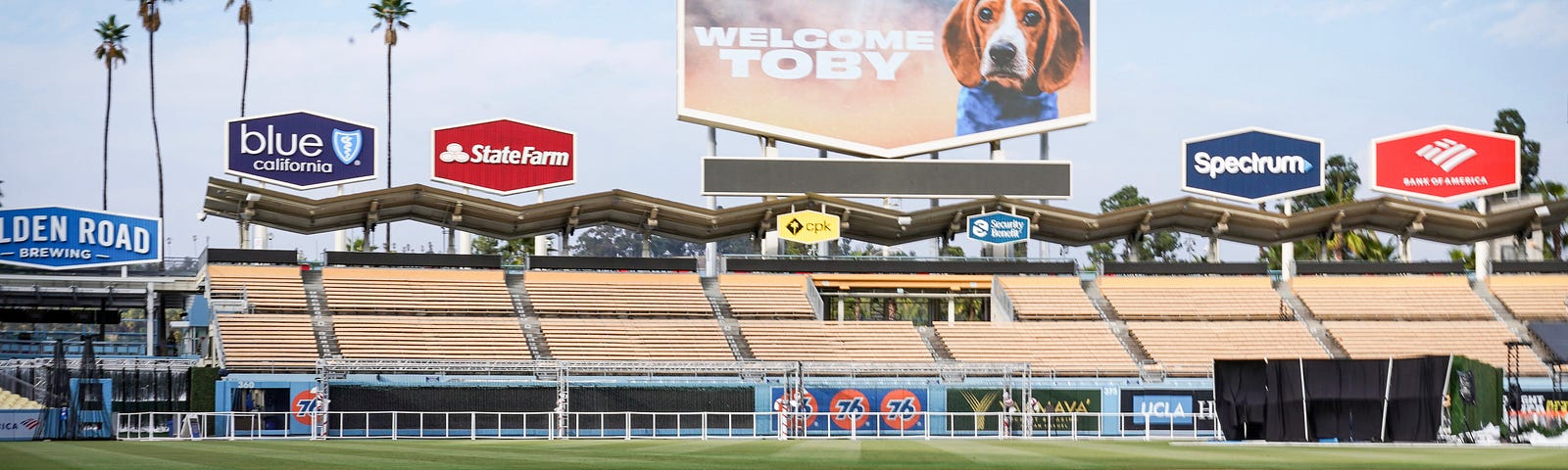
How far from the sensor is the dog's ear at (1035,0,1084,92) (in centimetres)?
5941

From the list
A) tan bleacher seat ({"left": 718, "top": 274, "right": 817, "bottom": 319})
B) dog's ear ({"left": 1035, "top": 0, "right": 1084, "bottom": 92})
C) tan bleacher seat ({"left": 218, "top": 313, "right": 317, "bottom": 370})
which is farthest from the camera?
dog's ear ({"left": 1035, "top": 0, "right": 1084, "bottom": 92})

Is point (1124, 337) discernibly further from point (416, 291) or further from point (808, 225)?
point (416, 291)

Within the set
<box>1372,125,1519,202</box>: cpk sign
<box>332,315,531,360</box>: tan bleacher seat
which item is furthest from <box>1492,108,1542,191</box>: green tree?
<box>332,315,531,360</box>: tan bleacher seat

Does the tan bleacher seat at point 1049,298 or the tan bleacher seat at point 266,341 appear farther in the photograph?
the tan bleacher seat at point 1049,298

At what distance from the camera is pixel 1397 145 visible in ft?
206

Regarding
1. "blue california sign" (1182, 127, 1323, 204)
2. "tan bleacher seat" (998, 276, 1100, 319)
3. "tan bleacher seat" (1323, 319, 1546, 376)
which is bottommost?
"tan bleacher seat" (1323, 319, 1546, 376)

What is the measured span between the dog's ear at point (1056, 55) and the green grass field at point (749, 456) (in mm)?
28144

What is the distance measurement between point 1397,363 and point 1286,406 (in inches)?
91.3

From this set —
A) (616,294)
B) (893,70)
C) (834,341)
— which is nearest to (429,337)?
(616,294)

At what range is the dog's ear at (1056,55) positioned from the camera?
59406mm

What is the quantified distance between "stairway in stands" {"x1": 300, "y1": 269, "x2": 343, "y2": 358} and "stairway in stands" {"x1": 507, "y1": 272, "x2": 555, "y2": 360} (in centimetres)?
597

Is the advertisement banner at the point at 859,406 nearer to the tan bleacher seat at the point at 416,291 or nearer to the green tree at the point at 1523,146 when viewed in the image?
the tan bleacher seat at the point at 416,291

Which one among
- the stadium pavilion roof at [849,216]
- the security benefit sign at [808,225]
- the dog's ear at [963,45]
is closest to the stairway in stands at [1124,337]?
the stadium pavilion roof at [849,216]

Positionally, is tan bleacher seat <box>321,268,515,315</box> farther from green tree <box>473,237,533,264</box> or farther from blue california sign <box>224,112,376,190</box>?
green tree <box>473,237,533,264</box>
